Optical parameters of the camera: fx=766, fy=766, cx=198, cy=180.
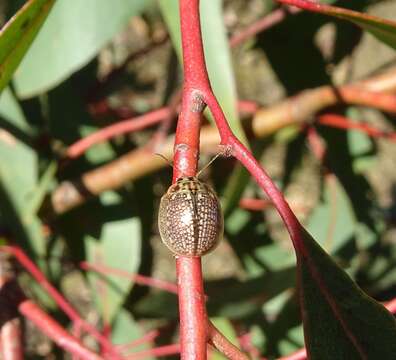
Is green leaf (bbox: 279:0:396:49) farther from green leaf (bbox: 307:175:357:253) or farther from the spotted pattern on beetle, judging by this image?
green leaf (bbox: 307:175:357:253)

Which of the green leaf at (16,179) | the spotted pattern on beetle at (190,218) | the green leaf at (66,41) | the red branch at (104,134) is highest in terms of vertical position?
the green leaf at (66,41)

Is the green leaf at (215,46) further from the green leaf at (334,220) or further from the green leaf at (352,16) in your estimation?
the green leaf at (334,220)

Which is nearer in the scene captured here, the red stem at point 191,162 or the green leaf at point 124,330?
the red stem at point 191,162

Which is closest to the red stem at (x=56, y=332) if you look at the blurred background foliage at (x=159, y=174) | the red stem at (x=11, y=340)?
the red stem at (x=11, y=340)

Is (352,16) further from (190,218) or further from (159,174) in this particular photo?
(159,174)

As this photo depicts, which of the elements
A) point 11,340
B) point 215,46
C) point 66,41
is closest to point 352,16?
point 215,46

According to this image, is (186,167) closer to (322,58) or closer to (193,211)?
(193,211)

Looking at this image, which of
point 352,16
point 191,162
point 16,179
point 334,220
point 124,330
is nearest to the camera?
point 191,162
